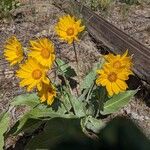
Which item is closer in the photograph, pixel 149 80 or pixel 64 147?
pixel 64 147

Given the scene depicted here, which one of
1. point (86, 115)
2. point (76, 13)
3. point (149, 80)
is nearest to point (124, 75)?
point (86, 115)

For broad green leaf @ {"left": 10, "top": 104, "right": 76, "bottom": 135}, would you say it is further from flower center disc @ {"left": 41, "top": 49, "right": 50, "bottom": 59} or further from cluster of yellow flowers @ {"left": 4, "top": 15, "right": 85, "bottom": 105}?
flower center disc @ {"left": 41, "top": 49, "right": 50, "bottom": 59}

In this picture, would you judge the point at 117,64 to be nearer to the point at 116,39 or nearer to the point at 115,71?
the point at 115,71

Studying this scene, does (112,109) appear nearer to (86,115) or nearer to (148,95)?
(86,115)

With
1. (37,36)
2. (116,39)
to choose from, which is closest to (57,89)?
(116,39)

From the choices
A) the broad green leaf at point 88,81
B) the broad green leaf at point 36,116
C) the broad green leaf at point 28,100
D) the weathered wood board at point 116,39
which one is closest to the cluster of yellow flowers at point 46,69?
the broad green leaf at point 36,116
